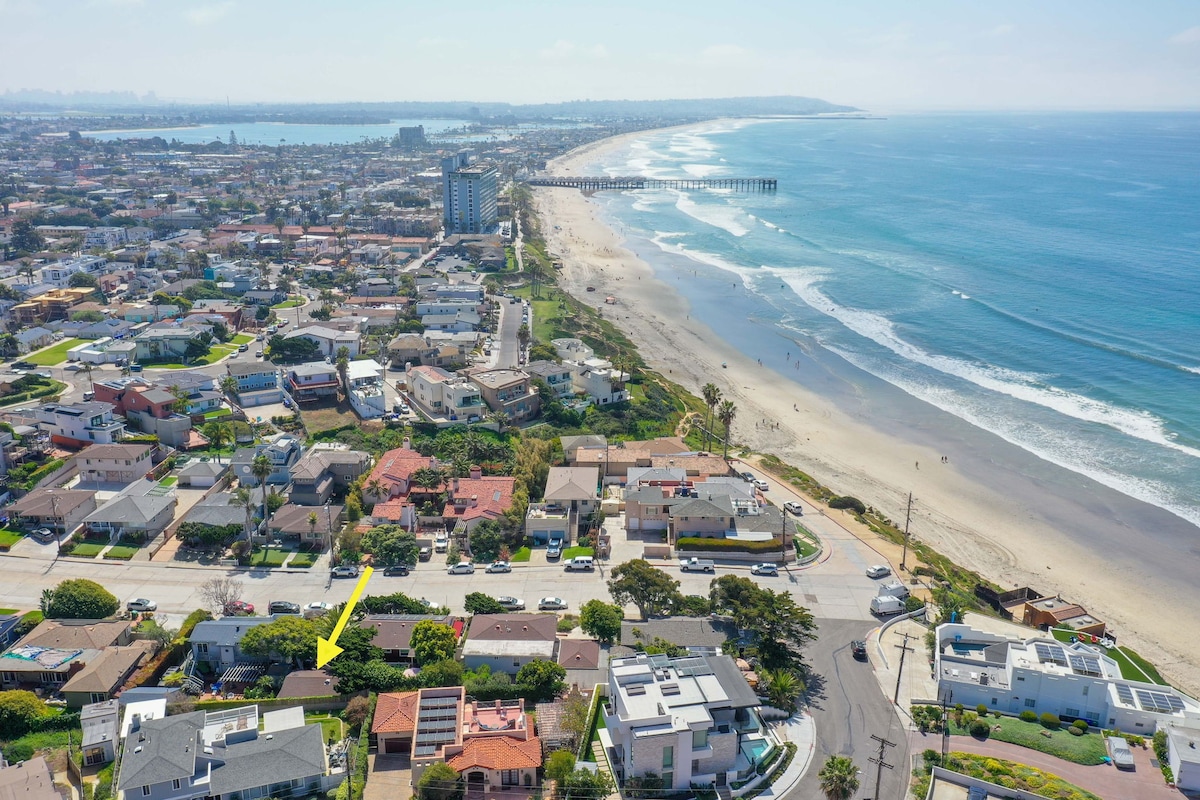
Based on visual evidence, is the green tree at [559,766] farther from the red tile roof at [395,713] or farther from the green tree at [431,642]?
the green tree at [431,642]

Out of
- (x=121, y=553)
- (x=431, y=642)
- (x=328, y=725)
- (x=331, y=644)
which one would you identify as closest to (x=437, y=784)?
(x=328, y=725)

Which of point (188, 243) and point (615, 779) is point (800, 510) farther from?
point (188, 243)

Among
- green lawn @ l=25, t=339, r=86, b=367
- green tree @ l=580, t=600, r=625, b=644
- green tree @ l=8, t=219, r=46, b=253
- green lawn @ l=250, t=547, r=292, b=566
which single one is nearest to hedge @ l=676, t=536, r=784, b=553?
green tree @ l=580, t=600, r=625, b=644

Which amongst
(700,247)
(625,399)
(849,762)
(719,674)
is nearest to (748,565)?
(719,674)

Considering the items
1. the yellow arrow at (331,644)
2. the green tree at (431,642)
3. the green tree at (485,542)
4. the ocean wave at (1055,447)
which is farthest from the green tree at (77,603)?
the ocean wave at (1055,447)

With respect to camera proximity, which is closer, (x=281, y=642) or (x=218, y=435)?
(x=281, y=642)

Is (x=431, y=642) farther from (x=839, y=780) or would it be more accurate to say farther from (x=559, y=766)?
(x=839, y=780)
